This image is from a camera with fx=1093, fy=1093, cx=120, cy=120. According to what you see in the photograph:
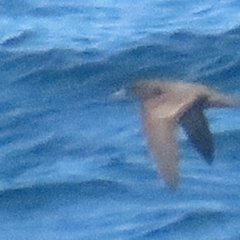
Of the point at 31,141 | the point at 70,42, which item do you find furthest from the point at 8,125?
the point at 70,42

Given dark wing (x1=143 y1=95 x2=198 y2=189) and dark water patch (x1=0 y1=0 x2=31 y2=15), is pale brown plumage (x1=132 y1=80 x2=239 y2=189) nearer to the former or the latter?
dark wing (x1=143 y1=95 x2=198 y2=189)

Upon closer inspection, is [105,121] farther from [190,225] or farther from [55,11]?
[55,11]

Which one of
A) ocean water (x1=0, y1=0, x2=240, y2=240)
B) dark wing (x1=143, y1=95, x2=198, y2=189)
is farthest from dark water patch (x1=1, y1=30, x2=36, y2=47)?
dark wing (x1=143, y1=95, x2=198, y2=189)

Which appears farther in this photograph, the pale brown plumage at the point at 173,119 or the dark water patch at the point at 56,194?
the dark water patch at the point at 56,194

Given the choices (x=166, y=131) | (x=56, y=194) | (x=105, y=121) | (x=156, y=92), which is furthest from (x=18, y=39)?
(x=166, y=131)

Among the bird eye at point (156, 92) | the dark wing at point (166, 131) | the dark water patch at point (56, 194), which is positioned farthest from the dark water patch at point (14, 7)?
the dark wing at point (166, 131)

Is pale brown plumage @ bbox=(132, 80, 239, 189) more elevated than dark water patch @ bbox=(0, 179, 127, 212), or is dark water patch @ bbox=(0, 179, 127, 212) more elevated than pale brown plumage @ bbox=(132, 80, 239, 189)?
pale brown plumage @ bbox=(132, 80, 239, 189)

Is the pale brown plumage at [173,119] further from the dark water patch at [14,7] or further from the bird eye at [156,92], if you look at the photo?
the dark water patch at [14,7]
